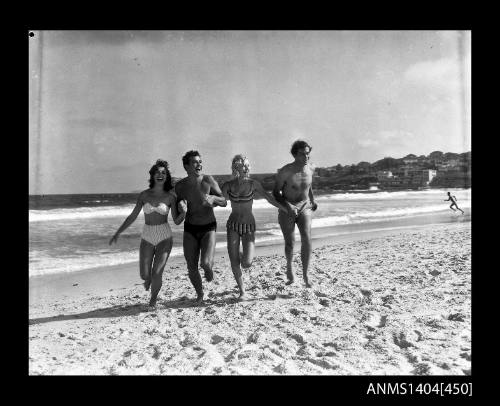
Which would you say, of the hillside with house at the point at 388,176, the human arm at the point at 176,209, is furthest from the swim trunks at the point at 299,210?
the hillside with house at the point at 388,176

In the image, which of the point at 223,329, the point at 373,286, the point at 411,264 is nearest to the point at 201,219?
the point at 223,329

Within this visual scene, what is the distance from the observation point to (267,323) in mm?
4422

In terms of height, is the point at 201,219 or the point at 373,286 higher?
the point at 201,219

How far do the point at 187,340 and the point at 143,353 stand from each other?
0.45m

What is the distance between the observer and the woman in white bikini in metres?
4.73

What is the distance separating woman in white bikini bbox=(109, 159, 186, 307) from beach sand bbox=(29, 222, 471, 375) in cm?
65

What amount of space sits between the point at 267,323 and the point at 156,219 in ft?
5.69

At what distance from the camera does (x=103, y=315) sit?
4.93 metres

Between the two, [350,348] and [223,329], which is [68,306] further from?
[350,348]

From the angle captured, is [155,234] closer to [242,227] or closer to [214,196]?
[214,196]

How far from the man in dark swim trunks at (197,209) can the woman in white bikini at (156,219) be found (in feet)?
0.42

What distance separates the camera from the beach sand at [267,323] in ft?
11.7

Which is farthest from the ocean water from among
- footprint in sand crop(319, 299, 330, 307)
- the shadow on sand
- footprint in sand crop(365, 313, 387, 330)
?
footprint in sand crop(365, 313, 387, 330)

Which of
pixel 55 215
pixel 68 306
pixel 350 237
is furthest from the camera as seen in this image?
pixel 55 215
